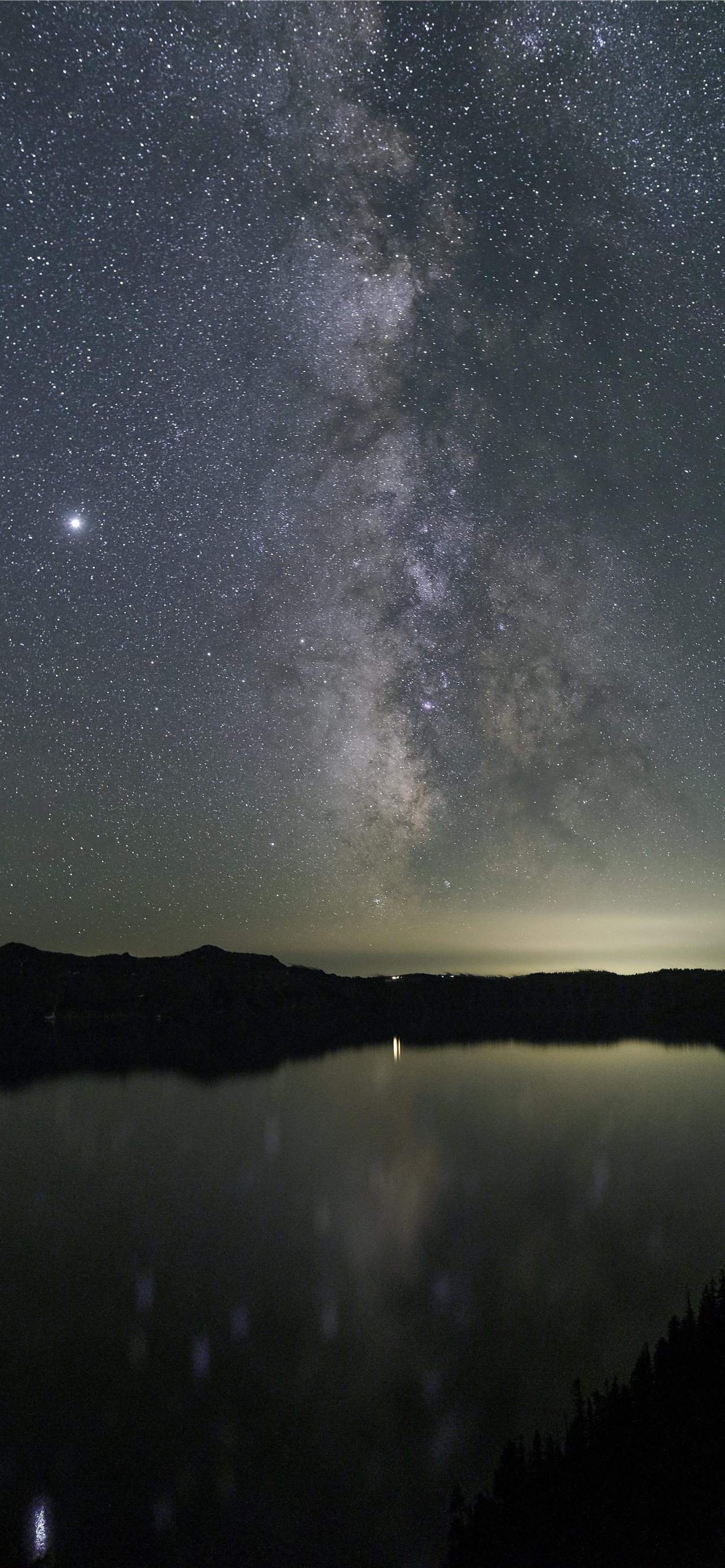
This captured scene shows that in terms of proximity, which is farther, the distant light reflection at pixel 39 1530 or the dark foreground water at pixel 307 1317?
the dark foreground water at pixel 307 1317

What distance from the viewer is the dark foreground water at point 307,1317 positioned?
45.5 ft

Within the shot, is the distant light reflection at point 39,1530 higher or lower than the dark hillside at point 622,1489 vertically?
lower

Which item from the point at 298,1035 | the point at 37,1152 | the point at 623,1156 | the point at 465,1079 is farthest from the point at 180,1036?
the point at 623,1156

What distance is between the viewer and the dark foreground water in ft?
45.5

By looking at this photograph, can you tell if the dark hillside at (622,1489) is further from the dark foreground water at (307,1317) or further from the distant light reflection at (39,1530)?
the distant light reflection at (39,1530)

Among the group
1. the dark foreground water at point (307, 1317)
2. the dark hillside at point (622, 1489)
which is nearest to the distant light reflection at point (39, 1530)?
the dark foreground water at point (307, 1317)

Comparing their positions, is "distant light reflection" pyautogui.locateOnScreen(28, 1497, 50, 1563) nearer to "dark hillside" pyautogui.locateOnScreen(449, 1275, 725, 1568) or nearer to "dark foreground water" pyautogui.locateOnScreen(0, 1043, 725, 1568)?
"dark foreground water" pyautogui.locateOnScreen(0, 1043, 725, 1568)

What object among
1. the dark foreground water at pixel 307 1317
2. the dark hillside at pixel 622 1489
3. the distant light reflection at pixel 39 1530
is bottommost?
the dark foreground water at pixel 307 1317

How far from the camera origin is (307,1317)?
23781mm

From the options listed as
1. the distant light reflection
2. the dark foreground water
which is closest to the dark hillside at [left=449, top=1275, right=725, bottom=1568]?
the dark foreground water

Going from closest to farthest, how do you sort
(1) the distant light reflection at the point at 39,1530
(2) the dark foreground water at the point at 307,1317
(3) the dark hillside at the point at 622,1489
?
(3) the dark hillside at the point at 622,1489 → (1) the distant light reflection at the point at 39,1530 → (2) the dark foreground water at the point at 307,1317

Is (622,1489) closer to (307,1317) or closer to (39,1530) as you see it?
(39,1530)

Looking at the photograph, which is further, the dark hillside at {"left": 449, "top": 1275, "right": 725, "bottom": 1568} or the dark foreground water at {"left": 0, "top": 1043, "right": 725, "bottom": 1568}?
the dark foreground water at {"left": 0, "top": 1043, "right": 725, "bottom": 1568}

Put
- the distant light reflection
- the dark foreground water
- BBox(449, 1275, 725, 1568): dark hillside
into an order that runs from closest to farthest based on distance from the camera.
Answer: BBox(449, 1275, 725, 1568): dark hillside, the distant light reflection, the dark foreground water
